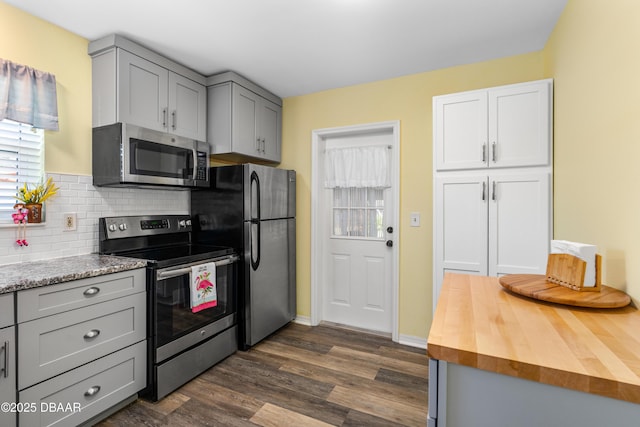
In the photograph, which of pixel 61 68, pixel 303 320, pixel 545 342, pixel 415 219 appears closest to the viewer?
pixel 545 342

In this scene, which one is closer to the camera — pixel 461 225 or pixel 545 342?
pixel 545 342

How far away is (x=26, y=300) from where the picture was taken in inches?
58.6

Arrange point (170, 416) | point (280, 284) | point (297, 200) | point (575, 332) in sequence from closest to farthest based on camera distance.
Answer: point (575, 332) < point (170, 416) < point (280, 284) < point (297, 200)

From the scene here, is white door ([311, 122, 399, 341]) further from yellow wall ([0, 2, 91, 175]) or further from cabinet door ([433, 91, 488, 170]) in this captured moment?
yellow wall ([0, 2, 91, 175])

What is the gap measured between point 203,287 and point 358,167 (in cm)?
190

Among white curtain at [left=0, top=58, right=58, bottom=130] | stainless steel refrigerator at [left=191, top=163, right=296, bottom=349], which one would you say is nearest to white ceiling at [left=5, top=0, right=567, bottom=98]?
white curtain at [left=0, top=58, right=58, bottom=130]

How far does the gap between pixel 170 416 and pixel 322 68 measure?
9.44 ft

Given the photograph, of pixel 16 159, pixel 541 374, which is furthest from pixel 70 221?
pixel 541 374

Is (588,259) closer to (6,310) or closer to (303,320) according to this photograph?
(6,310)

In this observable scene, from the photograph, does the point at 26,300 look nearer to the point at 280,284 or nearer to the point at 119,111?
the point at 119,111

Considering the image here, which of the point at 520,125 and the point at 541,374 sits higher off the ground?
the point at 520,125

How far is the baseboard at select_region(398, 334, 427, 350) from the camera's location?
2.85 metres

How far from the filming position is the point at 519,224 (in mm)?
2148

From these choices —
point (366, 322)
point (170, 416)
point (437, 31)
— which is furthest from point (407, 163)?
point (170, 416)
